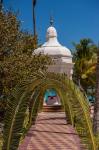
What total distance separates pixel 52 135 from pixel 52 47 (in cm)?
1025

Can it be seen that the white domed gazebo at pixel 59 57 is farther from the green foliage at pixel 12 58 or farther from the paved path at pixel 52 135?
the green foliage at pixel 12 58

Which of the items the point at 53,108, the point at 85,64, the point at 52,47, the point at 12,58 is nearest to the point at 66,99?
the point at 12,58

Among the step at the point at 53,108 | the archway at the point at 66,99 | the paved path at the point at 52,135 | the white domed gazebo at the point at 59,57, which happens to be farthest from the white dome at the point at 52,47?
the archway at the point at 66,99

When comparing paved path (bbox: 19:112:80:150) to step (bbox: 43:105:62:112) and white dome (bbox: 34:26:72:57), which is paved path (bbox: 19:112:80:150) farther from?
white dome (bbox: 34:26:72:57)

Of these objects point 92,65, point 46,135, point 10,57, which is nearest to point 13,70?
point 10,57

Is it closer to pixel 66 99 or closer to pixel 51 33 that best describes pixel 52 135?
pixel 66 99

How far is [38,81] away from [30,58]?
12527 millimetres

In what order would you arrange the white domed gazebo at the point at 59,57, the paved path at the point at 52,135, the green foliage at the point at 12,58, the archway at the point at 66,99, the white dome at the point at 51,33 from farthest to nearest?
Result: the white dome at the point at 51,33 < the white domed gazebo at the point at 59,57 < the green foliage at the point at 12,58 < the paved path at the point at 52,135 < the archway at the point at 66,99

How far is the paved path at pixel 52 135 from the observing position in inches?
496

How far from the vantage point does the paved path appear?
12.6 m

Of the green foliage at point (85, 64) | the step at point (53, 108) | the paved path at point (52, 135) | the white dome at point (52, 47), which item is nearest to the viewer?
the paved path at point (52, 135)

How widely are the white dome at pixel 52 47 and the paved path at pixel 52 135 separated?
4080 mm

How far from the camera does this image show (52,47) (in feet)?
79.9

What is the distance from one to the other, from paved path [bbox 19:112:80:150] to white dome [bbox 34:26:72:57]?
13.4 ft
